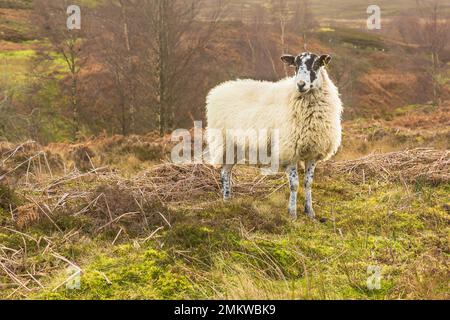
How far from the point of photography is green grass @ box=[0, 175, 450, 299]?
441 cm

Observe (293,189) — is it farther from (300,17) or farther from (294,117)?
(300,17)

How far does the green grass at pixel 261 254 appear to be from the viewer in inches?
174

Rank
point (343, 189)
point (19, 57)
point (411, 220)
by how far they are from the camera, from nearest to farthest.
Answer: point (411, 220) < point (343, 189) < point (19, 57)

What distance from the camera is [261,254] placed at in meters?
5.19

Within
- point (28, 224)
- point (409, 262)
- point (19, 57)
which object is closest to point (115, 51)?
point (19, 57)

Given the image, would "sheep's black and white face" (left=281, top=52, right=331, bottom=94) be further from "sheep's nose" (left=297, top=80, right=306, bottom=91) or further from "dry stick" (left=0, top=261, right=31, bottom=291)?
"dry stick" (left=0, top=261, right=31, bottom=291)

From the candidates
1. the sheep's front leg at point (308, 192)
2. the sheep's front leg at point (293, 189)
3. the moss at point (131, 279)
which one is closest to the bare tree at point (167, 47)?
the sheep's front leg at point (308, 192)

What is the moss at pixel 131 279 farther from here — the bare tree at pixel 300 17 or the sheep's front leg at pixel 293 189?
the bare tree at pixel 300 17

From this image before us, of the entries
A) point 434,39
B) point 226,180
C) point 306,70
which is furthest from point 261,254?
point 434,39

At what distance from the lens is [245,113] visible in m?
7.95

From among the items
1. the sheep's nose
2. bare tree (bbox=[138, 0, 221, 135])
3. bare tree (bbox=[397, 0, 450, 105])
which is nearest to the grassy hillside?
the sheep's nose

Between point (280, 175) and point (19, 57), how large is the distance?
2632cm

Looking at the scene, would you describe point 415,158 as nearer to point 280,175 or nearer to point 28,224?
point 280,175
